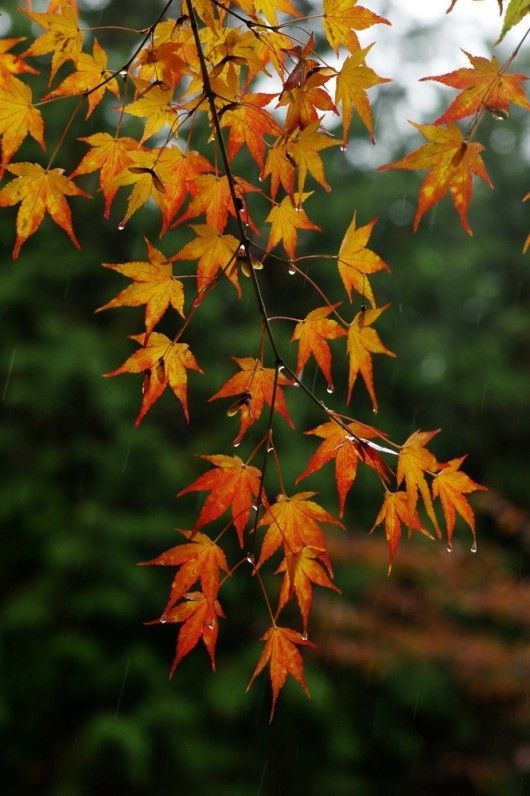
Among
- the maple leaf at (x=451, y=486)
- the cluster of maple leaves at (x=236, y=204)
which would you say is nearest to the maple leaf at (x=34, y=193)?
the cluster of maple leaves at (x=236, y=204)

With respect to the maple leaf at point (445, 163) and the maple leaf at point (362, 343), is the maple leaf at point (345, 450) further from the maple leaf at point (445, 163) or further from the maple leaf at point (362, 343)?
the maple leaf at point (445, 163)

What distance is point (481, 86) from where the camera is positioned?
748mm

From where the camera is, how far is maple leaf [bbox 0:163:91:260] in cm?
80

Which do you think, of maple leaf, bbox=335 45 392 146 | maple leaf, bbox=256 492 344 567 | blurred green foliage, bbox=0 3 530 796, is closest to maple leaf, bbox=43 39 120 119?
maple leaf, bbox=335 45 392 146

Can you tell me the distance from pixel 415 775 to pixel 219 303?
2936mm

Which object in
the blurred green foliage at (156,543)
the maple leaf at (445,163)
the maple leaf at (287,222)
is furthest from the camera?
the blurred green foliage at (156,543)

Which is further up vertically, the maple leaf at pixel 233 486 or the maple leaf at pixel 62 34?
the maple leaf at pixel 62 34

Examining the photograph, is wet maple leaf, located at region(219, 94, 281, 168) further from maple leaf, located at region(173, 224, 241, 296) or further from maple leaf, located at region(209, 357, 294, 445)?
maple leaf, located at region(209, 357, 294, 445)

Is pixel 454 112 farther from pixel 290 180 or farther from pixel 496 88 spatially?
pixel 290 180

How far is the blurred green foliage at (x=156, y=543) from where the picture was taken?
14.0ft

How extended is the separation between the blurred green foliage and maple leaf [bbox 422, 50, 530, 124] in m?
3.22

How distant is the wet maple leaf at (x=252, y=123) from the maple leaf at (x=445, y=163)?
0.17m

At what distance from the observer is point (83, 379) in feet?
15.3

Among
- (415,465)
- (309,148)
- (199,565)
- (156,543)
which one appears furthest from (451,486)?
(156,543)
